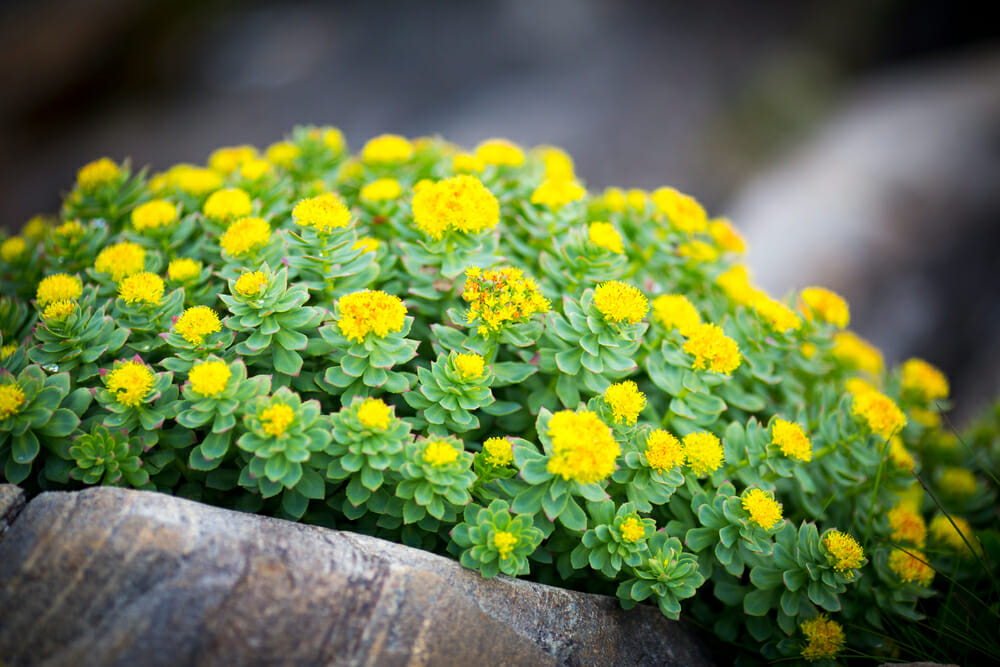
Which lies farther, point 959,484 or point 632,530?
point 959,484

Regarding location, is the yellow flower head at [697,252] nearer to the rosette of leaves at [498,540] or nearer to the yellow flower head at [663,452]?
the yellow flower head at [663,452]

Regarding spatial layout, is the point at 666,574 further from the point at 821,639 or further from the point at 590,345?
the point at 590,345

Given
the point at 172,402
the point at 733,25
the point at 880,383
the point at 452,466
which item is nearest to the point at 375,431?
the point at 452,466

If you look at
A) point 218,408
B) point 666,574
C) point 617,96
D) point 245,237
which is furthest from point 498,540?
point 617,96

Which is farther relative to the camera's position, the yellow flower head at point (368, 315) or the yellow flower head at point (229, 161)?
the yellow flower head at point (229, 161)

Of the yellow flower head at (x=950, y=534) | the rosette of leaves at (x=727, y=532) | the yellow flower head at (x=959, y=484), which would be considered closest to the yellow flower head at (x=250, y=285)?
the rosette of leaves at (x=727, y=532)

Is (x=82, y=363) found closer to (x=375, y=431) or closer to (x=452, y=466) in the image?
(x=375, y=431)
